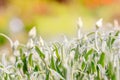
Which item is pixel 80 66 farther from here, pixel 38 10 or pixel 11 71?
pixel 38 10

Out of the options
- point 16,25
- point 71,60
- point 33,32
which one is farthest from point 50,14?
point 71,60

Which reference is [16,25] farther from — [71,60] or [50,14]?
[71,60]

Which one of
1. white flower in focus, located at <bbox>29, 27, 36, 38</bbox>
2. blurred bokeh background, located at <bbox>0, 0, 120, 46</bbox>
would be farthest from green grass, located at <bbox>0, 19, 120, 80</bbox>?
blurred bokeh background, located at <bbox>0, 0, 120, 46</bbox>

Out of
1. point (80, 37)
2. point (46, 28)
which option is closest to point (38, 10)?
point (46, 28)

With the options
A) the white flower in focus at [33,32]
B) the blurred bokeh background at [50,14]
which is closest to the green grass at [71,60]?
the white flower in focus at [33,32]

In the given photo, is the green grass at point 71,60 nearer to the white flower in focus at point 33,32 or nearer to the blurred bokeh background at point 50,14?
the white flower in focus at point 33,32
